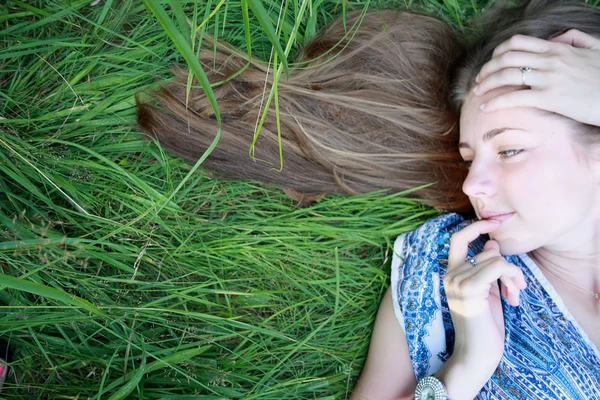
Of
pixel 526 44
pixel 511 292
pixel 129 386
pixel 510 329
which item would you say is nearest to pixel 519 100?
pixel 526 44

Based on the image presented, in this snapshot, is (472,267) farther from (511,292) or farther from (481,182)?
(481,182)

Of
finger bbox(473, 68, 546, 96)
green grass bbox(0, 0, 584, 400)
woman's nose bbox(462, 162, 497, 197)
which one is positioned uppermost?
finger bbox(473, 68, 546, 96)

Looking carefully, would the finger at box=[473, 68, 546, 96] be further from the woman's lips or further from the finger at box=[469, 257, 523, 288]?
the finger at box=[469, 257, 523, 288]

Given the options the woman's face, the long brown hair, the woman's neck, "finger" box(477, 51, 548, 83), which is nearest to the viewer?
the woman's face

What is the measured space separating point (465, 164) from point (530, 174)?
409 mm

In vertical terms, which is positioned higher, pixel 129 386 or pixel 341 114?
pixel 341 114

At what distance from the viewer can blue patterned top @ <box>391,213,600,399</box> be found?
1985mm

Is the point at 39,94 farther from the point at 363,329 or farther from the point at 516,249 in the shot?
the point at 516,249

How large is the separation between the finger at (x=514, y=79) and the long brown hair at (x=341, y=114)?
366 millimetres

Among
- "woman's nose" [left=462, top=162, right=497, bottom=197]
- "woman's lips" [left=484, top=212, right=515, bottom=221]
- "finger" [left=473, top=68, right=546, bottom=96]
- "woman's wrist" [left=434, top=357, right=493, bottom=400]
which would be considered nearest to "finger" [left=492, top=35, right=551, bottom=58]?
"finger" [left=473, top=68, right=546, bottom=96]

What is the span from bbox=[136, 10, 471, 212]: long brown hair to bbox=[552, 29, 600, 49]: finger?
18.5 inches

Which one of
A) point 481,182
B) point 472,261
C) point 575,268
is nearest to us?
point 481,182

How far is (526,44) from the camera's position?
2004mm

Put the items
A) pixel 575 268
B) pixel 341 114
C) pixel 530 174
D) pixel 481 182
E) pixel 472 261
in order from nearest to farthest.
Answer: pixel 530 174 → pixel 481 182 → pixel 472 261 → pixel 575 268 → pixel 341 114
